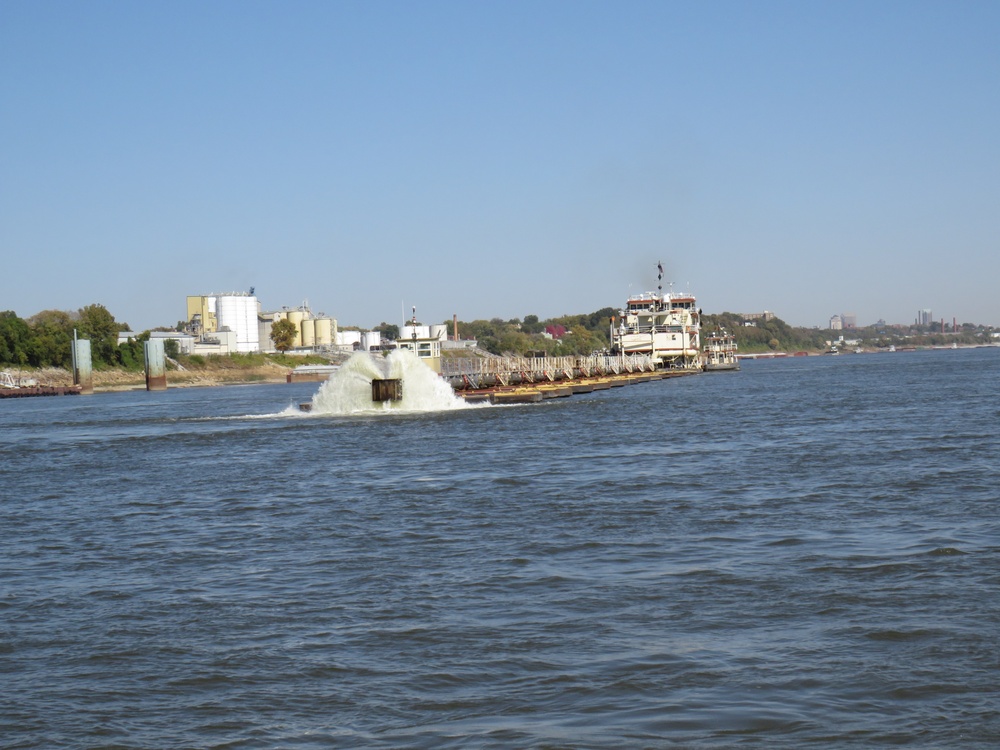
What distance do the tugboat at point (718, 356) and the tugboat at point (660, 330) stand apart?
6888mm

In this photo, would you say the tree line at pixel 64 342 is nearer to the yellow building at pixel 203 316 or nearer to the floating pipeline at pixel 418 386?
the yellow building at pixel 203 316

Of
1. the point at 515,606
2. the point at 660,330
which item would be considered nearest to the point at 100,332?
the point at 660,330

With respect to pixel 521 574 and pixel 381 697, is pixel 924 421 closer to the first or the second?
pixel 521 574

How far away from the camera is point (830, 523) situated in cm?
1426

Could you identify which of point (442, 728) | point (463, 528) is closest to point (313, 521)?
point (463, 528)

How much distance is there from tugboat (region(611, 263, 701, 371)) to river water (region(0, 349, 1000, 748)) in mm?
75861

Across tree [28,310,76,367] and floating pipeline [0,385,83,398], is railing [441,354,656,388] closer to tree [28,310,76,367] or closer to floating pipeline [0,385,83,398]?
floating pipeline [0,385,83,398]

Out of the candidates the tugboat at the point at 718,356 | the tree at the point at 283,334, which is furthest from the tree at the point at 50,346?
the tugboat at the point at 718,356

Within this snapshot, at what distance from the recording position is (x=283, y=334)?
152625 millimetres

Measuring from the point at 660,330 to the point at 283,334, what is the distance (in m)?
68.4

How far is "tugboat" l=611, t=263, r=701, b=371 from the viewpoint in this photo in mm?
98875

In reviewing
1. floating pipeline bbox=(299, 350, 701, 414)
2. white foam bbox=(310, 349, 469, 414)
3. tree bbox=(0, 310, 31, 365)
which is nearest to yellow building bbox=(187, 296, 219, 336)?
tree bbox=(0, 310, 31, 365)

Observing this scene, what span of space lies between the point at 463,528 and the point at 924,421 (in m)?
21.9

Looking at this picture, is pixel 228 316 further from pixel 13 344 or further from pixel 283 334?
pixel 13 344
